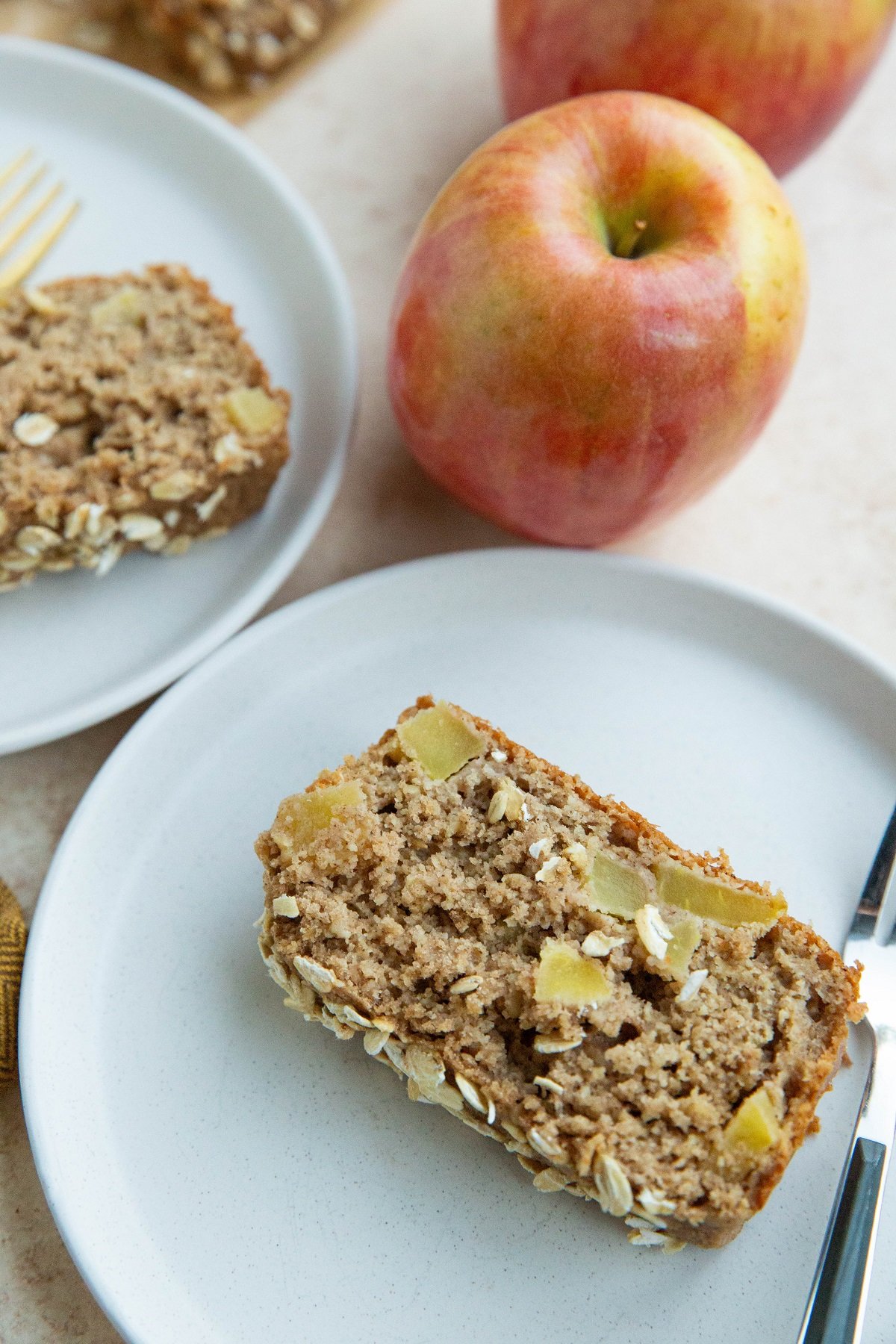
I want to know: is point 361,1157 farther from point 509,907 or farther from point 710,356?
point 710,356

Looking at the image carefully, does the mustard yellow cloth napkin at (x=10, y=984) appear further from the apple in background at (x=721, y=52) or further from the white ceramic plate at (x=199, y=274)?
the apple in background at (x=721, y=52)

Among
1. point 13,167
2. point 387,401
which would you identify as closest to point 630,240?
point 387,401

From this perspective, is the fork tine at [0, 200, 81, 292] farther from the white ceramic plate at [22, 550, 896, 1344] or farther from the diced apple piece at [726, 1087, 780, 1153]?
the diced apple piece at [726, 1087, 780, 1153]

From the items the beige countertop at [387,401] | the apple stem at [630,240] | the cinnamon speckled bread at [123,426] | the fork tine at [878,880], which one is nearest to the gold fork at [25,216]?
the cinnamon speckled bread at [123,426]

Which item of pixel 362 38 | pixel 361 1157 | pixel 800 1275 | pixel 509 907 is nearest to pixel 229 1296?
pixel 361 1157

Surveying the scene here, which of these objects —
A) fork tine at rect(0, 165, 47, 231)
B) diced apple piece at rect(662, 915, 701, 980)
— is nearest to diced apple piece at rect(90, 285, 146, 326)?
fork tine at rect(0, 165, 47, 231)

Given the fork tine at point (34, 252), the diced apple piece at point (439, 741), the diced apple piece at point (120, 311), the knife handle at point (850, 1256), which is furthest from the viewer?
the fork tine at point (34, 252)

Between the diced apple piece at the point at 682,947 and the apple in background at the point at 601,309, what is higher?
the apple in background at the point at 601,309
